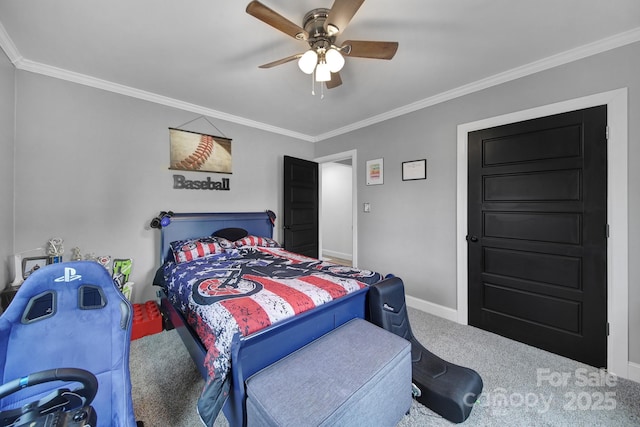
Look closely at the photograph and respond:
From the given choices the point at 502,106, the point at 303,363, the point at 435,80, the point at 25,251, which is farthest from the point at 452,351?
the point at 25,251

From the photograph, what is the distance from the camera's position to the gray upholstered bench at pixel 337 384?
105 cm

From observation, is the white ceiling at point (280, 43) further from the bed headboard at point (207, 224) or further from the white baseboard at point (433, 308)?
the white baseboard at point (433, 308)

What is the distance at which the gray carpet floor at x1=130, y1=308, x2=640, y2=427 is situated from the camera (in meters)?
1.55

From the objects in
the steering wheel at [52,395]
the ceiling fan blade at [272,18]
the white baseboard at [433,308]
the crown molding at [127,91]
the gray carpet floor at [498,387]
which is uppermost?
the crown molding at [127,91]

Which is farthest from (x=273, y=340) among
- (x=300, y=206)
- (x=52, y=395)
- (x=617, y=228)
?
(x=300, y=206)

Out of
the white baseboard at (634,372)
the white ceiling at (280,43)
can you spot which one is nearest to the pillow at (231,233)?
the white ceiling at (280,43)

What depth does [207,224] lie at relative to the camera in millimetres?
3293

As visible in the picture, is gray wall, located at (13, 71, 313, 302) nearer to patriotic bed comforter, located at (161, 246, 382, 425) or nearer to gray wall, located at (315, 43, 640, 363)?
patriotic bed comforter, located at (161, 246, 382, 425)

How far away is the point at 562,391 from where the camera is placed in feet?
5.86

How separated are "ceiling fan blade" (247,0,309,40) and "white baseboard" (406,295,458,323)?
3139 millimetres

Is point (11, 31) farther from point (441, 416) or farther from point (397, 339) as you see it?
point (441, 416)

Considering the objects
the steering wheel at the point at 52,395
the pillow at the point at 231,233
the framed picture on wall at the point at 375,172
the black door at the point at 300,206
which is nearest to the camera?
the steering wheel at the point at 52,395

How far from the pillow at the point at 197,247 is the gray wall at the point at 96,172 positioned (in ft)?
1.47

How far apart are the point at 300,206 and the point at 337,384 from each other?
10.7 feet
